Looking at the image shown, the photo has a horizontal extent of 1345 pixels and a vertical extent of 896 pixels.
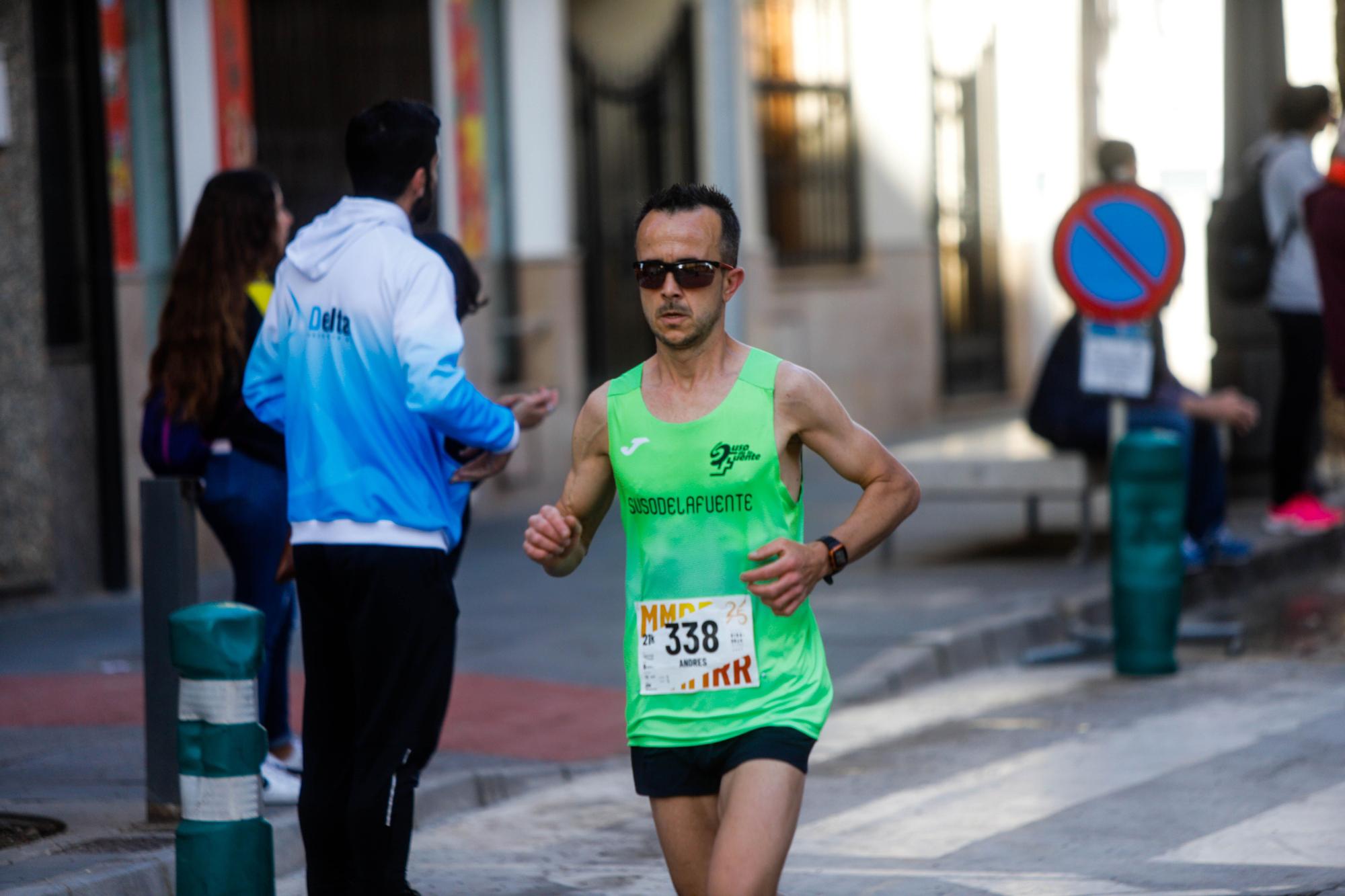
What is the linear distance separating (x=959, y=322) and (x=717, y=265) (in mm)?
16827

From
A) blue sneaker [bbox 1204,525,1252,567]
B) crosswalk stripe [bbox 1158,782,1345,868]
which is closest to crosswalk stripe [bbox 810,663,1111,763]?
crosswalk stripe [bbox 1158,782,1345,868]

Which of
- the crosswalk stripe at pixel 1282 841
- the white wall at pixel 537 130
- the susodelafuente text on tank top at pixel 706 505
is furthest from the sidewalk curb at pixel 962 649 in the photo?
the white wall at pixel 537 130

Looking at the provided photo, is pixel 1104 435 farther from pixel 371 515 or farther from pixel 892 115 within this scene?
pixel 892 115

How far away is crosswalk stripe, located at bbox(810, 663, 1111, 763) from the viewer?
7.66 meters

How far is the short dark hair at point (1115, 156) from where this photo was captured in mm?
10125

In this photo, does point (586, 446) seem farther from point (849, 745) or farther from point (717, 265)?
point (849, 745)

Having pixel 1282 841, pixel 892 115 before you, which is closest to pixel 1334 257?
pixel 1282 841

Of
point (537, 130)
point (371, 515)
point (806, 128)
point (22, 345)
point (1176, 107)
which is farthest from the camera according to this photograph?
point (1176, 107)

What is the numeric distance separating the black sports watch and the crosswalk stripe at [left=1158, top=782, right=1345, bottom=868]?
1.90m

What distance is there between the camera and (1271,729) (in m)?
7.31

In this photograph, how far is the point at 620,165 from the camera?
16281 millimetres

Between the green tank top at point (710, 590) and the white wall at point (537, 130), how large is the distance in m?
10.2

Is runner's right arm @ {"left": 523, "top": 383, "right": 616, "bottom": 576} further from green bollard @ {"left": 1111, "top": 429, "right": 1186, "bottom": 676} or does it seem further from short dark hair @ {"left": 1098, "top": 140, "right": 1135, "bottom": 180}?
short dark hair @ {"left": 1098, "top": 140, "right": 1135, "bottom": 180}

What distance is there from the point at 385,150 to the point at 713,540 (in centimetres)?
150
